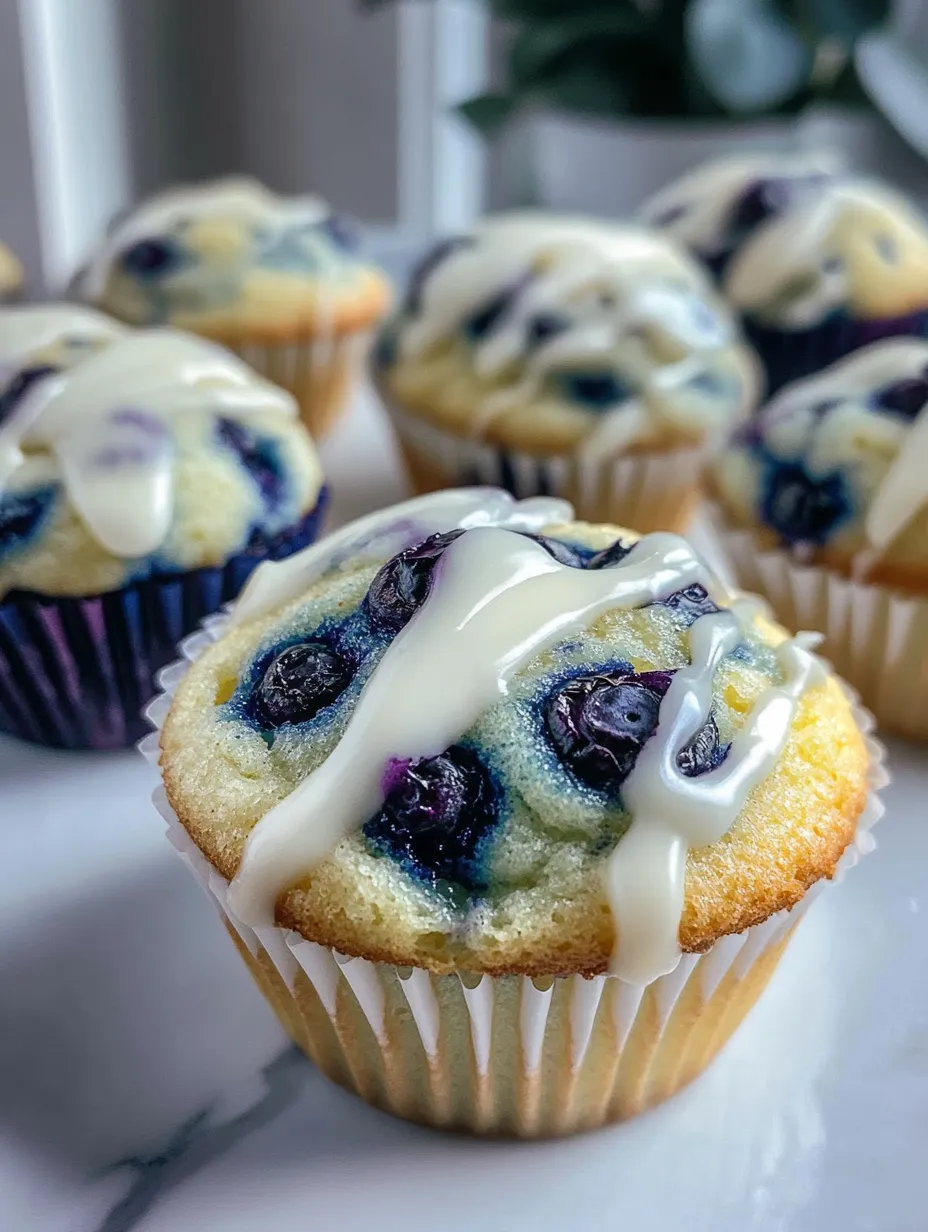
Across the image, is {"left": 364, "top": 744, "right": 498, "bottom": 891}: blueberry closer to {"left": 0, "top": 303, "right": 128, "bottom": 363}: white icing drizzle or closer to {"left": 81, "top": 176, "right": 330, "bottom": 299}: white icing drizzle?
{"left": 0, "top": 303, "right": 128, "bottom": 363}: white icing drizzle

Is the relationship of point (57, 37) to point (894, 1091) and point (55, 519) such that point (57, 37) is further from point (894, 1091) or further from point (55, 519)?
point (894, 1091)

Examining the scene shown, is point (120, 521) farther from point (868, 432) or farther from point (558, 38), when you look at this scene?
point (558, 38)

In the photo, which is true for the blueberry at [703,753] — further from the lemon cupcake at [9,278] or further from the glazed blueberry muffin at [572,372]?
the lemon cupcake at [9,278]

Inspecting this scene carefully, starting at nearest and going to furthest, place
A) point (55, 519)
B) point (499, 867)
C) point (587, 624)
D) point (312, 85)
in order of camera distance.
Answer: point (499, 867)
point (587, 624)
point (55, 519)
point (312, 85)

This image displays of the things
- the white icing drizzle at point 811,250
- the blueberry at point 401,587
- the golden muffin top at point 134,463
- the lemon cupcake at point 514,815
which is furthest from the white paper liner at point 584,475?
the blueberry at point 401,587

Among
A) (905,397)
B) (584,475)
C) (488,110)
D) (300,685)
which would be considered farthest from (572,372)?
(488,110)

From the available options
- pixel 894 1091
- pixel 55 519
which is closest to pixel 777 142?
pixel 55 519

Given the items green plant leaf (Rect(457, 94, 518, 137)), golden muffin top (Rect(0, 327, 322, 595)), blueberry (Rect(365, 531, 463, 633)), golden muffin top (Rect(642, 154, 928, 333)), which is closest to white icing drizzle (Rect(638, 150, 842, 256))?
golden muffin top (Rect(642, 154, 928, 333))
